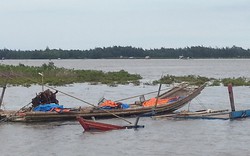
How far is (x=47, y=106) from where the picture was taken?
25.2 metres

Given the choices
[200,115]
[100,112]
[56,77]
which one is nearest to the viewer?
[100,112]

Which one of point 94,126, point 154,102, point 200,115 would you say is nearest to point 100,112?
point 94,126

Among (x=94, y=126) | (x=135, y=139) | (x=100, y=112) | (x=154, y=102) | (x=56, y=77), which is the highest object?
(x=56, y=77)

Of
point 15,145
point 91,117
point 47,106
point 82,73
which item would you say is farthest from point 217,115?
point 82,73

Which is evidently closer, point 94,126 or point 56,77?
point 94,126

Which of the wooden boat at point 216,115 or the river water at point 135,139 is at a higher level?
the wooden boat at point 216,115

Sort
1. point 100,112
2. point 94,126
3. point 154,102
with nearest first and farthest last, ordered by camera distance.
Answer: point 94,126
point 100,112
point 154,102

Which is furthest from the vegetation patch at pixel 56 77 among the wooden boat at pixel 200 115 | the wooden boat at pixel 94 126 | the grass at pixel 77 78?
the wooden boat at pixel 94 126

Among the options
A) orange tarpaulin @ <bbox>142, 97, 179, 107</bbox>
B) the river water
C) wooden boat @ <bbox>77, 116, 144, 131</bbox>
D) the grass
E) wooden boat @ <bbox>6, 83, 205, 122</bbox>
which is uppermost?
the grass

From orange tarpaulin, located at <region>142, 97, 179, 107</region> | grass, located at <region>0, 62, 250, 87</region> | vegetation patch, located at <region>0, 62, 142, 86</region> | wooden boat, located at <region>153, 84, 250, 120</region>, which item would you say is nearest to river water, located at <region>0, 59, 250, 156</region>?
wooden boat, located at <region>153, 84, 250, 120</region>

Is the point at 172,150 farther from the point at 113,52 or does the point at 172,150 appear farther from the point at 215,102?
the point at 113,52

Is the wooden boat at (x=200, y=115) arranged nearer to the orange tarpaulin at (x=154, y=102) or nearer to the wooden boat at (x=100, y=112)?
the wooden boat at (x=100, y=112)

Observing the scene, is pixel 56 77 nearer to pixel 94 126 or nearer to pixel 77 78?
pixel 77 78

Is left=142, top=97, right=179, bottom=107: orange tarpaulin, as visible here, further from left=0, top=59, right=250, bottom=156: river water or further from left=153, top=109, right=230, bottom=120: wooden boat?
left=0, top=59, right=250, bottom=156: river water
